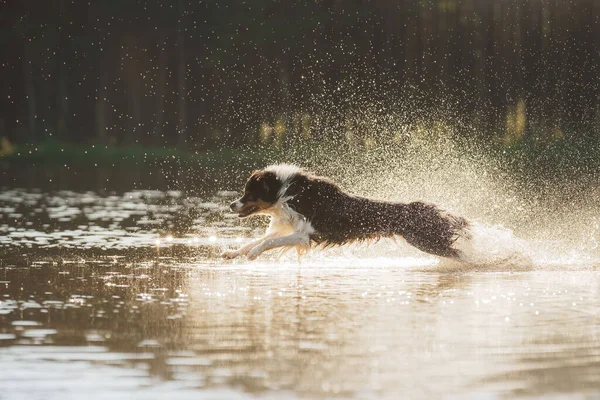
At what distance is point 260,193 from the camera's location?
13.5m

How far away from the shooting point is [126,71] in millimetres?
66500

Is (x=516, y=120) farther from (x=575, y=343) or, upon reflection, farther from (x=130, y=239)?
(x=575, y=343)

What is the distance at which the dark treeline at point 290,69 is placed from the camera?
49062 millimetres

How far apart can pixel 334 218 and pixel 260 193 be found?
3.08ft

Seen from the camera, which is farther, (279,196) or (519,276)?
(279,196)

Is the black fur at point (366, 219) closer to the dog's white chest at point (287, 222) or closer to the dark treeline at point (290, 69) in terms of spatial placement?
the dog's white chest at point (287, 222)

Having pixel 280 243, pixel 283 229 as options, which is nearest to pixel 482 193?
pixel 283 229

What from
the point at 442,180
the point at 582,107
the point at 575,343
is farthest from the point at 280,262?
the point at 582,107

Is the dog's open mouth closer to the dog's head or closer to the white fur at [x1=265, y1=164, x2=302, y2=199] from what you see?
the dog's head

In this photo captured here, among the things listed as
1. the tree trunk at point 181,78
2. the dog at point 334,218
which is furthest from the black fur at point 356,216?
the tree trunk at point 181,78

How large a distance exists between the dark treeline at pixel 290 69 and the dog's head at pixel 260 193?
30.8 metres

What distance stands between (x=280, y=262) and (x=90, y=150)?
40747 mm

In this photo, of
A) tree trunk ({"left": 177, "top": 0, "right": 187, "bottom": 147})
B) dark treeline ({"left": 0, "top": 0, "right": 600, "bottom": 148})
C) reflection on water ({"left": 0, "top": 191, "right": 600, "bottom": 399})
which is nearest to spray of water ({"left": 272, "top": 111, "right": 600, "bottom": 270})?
reflection on water ({"left": 0, "top": 191, "right": 600, "bottom": 399})

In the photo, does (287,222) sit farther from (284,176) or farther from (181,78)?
(181,78)
